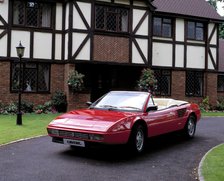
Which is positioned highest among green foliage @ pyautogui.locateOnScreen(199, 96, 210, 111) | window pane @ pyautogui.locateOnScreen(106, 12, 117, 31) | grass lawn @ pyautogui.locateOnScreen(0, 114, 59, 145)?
window pane @ pyautogui.locateOnScreen(106, 12, 117, 31)

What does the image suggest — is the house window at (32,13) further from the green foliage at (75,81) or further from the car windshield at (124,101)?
the car windshield at (124,101)

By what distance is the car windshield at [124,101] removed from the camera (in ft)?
31.1

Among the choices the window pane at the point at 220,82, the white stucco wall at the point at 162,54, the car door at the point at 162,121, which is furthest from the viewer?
the window pane at the point at 220,82

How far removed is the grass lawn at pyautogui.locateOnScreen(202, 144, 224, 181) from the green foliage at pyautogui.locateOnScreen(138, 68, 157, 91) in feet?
39.3

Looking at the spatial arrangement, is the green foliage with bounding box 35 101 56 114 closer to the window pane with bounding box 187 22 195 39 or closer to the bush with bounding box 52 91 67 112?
the bush with bounding box 52 91 67 112

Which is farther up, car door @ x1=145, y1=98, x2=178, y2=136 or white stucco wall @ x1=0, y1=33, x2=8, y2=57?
white stucco wall @ x1=0, y1=33, x2=8, y2=57

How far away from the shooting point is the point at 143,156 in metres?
8.79

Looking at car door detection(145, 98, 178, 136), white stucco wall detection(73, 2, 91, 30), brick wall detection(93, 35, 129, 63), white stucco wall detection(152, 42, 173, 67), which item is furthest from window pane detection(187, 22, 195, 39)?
car door detection(145, 98, 178, 136)

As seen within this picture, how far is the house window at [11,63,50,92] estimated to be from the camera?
1967cm

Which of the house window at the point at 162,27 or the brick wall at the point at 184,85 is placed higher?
the house window at the point at 162,27

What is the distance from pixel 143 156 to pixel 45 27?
1312 cm

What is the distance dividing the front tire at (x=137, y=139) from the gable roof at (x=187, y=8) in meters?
15.2

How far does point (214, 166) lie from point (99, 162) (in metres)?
2.38

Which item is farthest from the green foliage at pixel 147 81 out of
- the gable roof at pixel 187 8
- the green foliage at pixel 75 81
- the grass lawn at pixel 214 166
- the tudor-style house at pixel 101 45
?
the grass lawn at pixel 214 166
